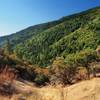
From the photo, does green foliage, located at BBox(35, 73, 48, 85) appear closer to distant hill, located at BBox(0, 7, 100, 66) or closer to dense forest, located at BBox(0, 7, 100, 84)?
dense forest, located at BBox(0, 7, 100, 84)

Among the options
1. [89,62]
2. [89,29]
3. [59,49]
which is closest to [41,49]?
[59,49]

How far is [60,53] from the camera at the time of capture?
10594 centimetres

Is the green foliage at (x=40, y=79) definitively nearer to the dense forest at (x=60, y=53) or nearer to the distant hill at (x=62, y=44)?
the dense forest at (x=60, y=53)

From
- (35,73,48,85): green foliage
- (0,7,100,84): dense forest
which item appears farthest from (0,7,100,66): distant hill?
(35,73,48,85): green foliage

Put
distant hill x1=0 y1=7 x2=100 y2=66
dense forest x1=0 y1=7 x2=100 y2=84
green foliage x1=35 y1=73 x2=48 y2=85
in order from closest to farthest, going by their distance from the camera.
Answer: green foliage x1=35 y1=73 x2=48 y2=85 < dense forest x1=0 y1=7 x2=100 y2=84 < distant hill x1=0 y1=7 x2=100 y2=66

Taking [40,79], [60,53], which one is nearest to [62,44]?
[60,53]

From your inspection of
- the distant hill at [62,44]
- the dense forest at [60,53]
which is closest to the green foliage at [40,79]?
the dense forest at [60,53]

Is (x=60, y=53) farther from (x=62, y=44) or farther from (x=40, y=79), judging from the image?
(x=40, y=79)

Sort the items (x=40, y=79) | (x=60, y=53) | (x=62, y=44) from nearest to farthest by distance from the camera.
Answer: (x=40, y=79), (x=60, y=53), (x=62, y=44)

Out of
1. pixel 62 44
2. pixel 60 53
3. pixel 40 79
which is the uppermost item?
pixel 40 79

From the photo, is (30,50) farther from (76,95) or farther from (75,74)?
(76,95)

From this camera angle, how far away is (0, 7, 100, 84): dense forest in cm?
3628

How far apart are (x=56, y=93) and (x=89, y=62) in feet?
111

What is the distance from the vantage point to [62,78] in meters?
35.5
